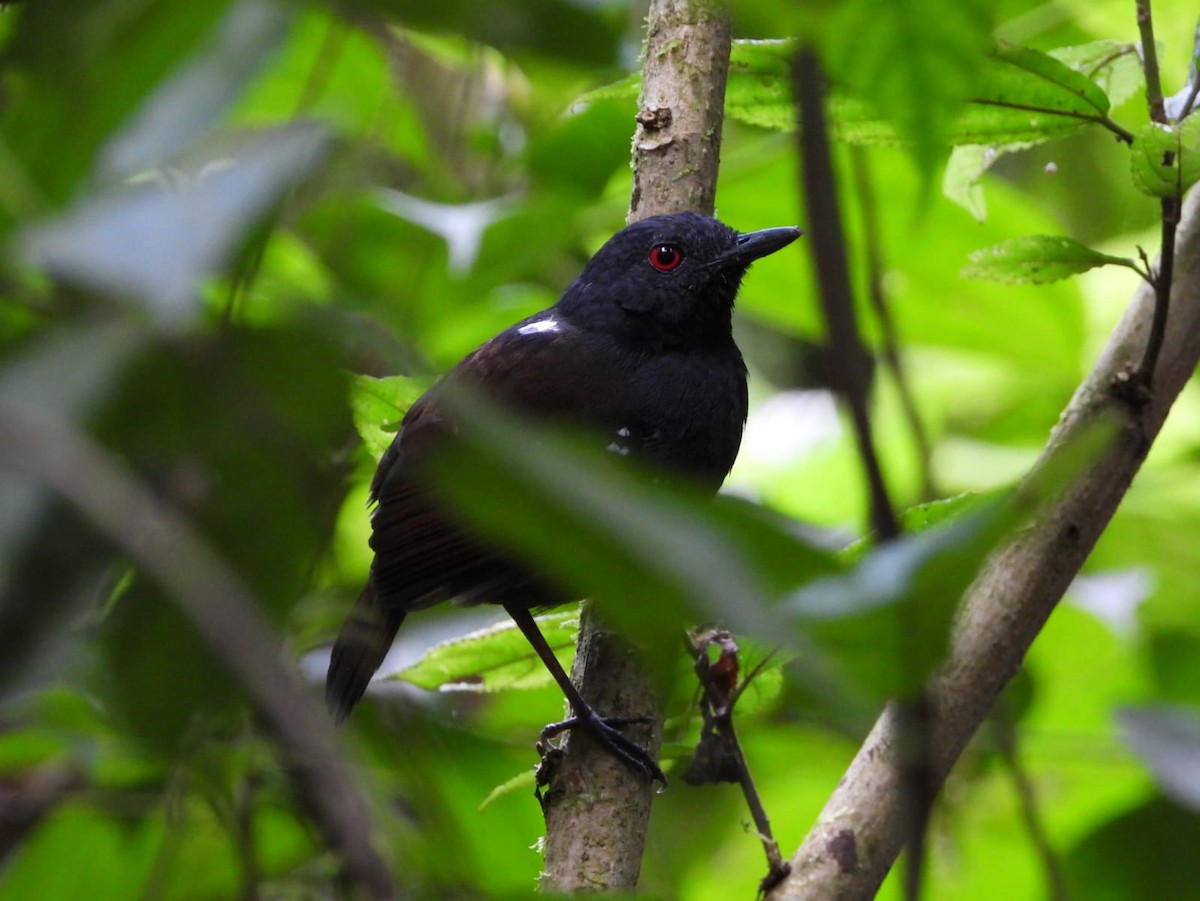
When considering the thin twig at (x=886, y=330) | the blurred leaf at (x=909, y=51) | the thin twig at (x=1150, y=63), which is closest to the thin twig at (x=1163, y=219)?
the thin twig at (x=1150, y=63)

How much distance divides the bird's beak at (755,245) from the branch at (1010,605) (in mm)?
1189

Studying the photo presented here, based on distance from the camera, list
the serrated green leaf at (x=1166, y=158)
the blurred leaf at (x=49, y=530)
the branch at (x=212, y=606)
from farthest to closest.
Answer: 1. the serrated green leaf at (x=1166, y=158)
2. the blurred leaf at (x=49, y=530)
3. the branch at (x=212, y=606)

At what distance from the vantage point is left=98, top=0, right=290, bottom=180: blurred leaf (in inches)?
31.1

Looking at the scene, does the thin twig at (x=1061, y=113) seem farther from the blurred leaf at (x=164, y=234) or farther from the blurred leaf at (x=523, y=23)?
the blurred leaf at (x=164, y=234)

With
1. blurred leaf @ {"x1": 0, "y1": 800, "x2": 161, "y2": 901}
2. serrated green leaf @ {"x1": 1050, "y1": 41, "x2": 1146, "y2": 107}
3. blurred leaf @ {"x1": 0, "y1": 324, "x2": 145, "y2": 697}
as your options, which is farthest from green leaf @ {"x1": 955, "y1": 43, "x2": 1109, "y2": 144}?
blurred leaf @ {"x1": 0, "y1": 800, "x2": 161, "y2": 901}

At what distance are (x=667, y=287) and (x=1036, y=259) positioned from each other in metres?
1.43

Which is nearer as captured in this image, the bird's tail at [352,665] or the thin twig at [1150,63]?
the thin twig at [1150,63]

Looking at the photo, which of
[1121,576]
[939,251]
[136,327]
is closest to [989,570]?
[1121,576]

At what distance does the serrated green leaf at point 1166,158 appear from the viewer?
1704mm

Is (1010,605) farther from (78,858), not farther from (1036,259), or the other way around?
(78,858)

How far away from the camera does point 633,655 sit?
86.6 inches

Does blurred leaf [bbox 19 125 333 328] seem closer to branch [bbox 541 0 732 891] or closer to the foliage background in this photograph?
the foliage background

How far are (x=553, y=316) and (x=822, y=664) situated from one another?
2793 mm

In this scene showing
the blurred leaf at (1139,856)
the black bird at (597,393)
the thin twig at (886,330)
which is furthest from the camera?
the black bird at (597,393)
